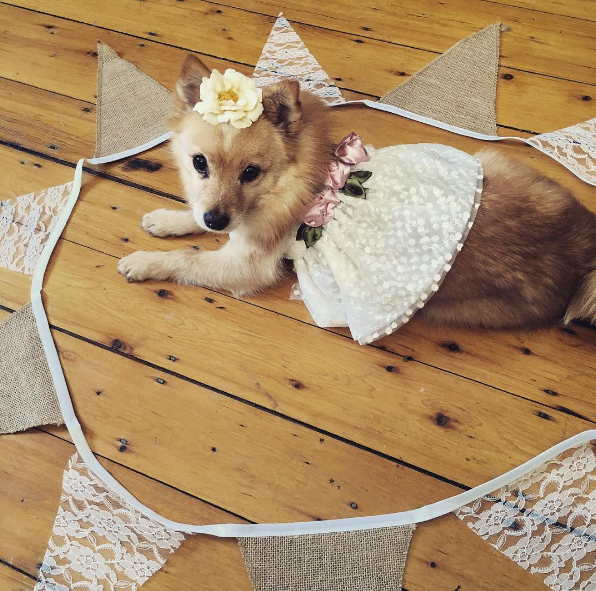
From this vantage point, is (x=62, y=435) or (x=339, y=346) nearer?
(x=62, y=435)

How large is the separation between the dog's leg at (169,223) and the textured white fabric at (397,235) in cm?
49

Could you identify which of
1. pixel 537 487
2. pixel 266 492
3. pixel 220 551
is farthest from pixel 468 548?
pixel 220 551

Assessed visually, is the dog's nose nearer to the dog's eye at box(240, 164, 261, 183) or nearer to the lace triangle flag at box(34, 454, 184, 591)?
the dog's eye at box(240, 164, 261, 183)

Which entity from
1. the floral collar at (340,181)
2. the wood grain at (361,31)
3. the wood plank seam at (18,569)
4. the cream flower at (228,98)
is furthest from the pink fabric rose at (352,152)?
the wood plank seam at (18,569)

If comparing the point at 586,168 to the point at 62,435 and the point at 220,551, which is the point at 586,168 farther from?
the point at 62,435

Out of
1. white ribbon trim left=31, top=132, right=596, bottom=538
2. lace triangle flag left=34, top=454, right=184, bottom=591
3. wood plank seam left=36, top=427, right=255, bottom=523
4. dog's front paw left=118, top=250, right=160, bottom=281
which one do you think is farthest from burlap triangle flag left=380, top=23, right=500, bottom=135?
lace triangle flag left=34, top=454, right=184, bottom=591

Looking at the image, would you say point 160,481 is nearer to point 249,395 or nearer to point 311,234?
point 249,395

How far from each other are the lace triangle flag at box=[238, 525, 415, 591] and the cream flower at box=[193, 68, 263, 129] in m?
1.10

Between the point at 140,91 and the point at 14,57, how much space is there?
62cm

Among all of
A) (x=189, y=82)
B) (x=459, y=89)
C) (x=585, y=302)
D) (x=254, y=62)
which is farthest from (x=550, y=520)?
(x=254, y=62)

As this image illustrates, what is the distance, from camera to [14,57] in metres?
2.37

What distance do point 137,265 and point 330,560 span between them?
105cm

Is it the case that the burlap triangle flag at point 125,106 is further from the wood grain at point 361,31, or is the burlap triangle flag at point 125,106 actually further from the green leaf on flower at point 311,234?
the green leaf on flower at point 311,234

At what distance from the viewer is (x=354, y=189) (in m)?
1.56
